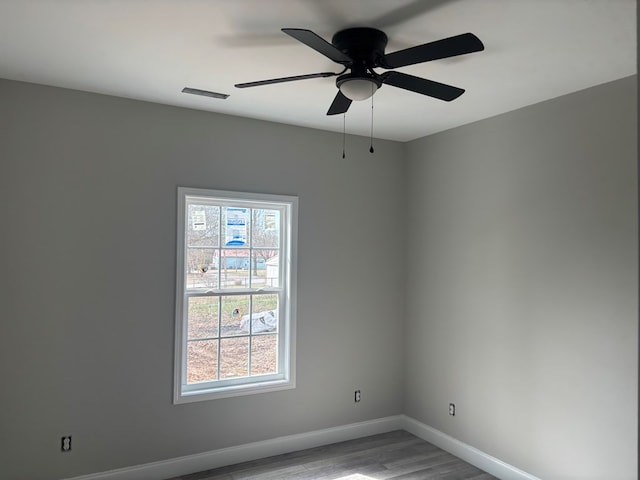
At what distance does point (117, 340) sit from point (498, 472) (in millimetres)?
2917

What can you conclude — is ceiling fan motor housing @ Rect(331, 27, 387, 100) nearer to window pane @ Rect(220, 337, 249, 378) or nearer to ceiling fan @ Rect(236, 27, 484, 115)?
ceiling fan @ Rect(236, 27, 484, 115)

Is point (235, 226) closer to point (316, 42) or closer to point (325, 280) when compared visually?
point (325, 280)

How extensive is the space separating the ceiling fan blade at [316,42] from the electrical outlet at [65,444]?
2879 mm

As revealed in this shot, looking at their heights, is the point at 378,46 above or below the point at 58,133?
above

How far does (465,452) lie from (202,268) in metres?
2.56

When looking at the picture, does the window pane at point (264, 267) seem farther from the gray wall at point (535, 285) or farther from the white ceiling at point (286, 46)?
the gray wall at point (535, 285)

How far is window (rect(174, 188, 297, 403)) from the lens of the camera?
3.58 metres

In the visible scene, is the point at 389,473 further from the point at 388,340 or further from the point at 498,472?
the point at 388,340

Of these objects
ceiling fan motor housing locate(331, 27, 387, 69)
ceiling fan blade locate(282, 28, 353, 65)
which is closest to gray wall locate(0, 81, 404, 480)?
ceiling fan motor housing locate(331, 27, 387, 69)

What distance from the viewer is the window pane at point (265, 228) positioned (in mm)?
3883

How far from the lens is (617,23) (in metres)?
2.13

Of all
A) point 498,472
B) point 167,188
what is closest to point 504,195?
point 498,472

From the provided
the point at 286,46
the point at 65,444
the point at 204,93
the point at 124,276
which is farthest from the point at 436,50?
the point at 65,444

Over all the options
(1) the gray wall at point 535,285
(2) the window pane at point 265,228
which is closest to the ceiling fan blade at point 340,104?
(2) the window pane at point 265,228
